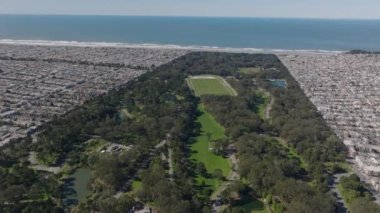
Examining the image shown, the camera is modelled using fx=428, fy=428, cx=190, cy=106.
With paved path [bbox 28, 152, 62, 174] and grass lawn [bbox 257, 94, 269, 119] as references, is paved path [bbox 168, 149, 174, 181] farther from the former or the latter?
grass lawn [bbox 257, 94, 269, 119]

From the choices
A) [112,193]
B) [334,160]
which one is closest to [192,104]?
[334,160]

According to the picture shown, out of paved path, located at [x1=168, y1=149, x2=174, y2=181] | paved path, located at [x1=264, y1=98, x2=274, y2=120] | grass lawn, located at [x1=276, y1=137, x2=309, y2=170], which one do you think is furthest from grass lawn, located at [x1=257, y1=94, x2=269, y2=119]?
paved path, located at [x1=168, y1=149, x2=174, y2=181]

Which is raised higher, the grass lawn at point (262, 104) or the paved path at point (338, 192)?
the grass lawn at point (262, 104)

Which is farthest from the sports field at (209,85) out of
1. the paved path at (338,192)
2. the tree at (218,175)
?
the paved path at (338,192)

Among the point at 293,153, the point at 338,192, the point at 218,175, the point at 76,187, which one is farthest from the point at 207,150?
the point at 76,187

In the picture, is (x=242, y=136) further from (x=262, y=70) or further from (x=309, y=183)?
(x=262, y=70)

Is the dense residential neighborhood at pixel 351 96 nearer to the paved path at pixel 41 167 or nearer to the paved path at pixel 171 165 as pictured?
the paved path at pixel 171 165
